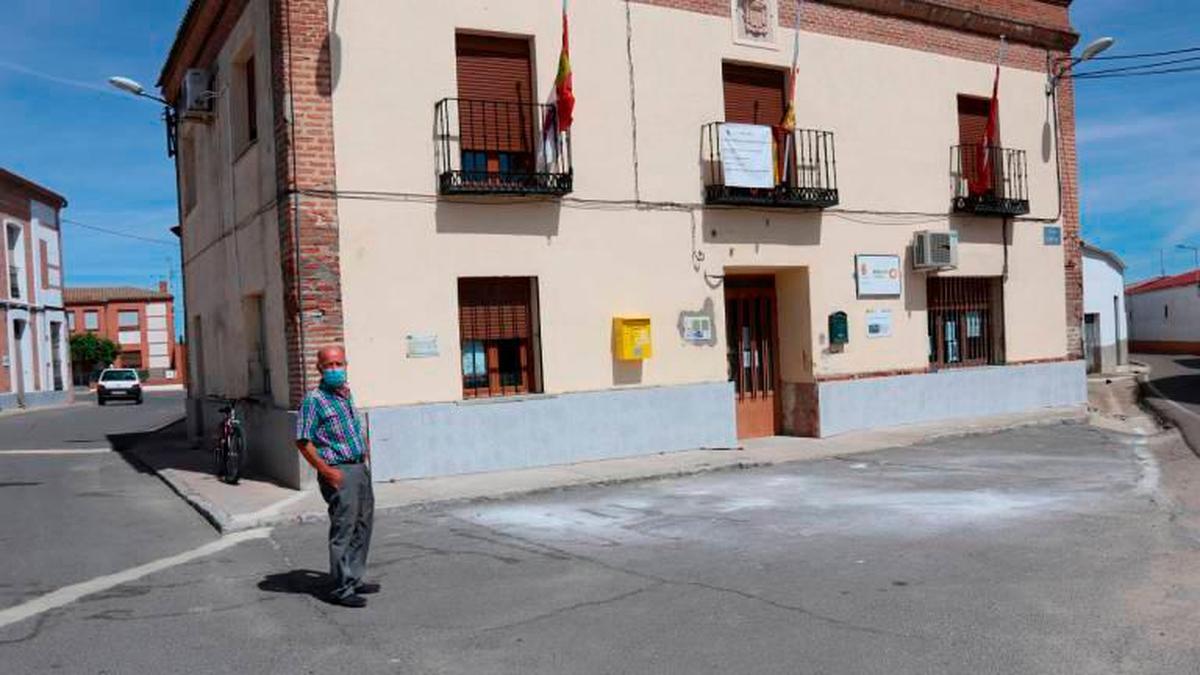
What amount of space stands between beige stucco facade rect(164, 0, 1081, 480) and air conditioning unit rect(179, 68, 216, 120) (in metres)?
0.27

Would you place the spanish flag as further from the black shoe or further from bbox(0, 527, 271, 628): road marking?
the black shoe

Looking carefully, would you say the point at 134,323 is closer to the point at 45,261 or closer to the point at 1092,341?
→ the point at 45,261

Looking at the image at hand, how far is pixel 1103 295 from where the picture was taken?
34.6m

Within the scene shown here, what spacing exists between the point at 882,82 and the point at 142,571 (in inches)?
467

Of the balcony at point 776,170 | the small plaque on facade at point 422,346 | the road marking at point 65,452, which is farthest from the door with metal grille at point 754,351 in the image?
the road marking at point 65,452

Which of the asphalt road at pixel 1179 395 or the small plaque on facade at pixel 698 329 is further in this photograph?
the asphalt road at pixel 1179 395

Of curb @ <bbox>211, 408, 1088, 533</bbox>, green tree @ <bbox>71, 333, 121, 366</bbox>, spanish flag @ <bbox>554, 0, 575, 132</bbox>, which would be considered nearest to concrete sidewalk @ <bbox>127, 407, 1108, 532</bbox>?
curb @ <bbox>211, 408, 1088, 533</bbox>

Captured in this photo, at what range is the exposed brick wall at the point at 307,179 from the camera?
34.1 feet

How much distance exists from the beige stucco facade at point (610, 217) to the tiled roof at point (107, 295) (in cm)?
6231

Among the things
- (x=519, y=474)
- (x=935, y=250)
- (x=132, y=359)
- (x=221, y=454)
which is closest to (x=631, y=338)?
(x=519, y=474)

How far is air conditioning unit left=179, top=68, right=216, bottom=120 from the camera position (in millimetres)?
13664

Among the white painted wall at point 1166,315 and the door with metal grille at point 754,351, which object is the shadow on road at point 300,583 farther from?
the white painted wall at point 1166,315

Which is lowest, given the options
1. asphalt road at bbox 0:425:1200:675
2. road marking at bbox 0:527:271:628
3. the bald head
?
asphalt road at bbox 0:425:1200:675

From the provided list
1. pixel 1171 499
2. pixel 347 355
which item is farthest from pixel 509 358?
pixel 1171 499
